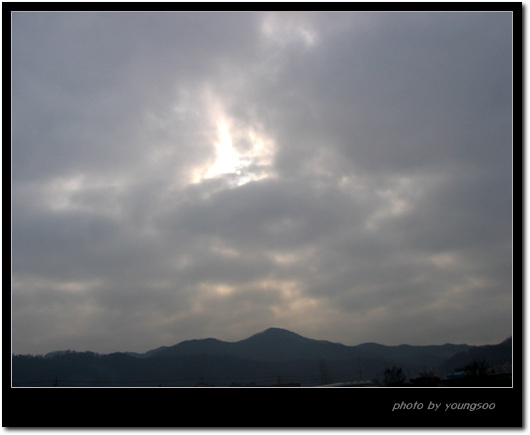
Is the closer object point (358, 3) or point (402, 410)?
point (402, 410)

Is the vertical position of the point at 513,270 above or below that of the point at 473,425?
above

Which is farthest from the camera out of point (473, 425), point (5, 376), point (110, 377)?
point (110, 377)

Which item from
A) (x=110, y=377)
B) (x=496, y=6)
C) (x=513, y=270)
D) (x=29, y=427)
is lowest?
(x=110, y=377)

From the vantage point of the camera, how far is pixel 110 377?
36531mm

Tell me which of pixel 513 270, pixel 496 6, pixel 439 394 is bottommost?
pixel 439 394

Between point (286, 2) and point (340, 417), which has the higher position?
point (286, 2)

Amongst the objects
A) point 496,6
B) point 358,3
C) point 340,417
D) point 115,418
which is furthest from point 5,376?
point 496,6

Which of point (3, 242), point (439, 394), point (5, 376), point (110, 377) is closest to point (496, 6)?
point (439, 394)

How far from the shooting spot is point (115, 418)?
13477 millimetres

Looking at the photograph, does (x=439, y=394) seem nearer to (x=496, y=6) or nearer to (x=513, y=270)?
(x=513, y=270)

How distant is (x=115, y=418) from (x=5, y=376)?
10.9 feet

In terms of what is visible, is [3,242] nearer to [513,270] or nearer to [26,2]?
[26,2]

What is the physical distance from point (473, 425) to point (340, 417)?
11.4ft

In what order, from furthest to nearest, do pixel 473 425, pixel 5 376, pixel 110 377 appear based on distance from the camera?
1. pixel 110 377
2. pixel 5 376
3. pixel 473 425
